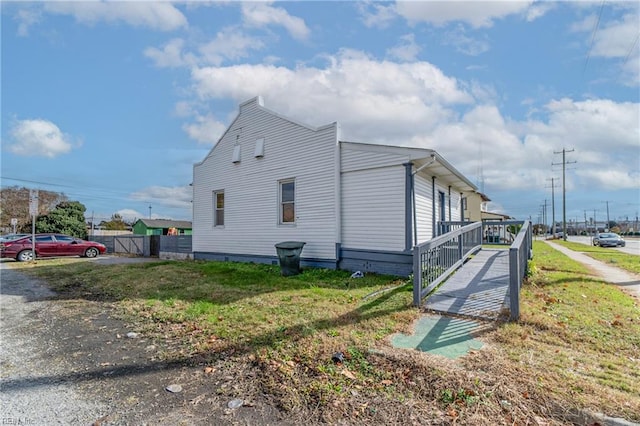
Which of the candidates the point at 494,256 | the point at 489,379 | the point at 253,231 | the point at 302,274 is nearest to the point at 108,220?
the point at 253,231

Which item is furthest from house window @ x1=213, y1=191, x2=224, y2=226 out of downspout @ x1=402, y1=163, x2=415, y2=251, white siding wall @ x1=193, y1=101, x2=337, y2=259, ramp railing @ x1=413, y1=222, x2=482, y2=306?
ramp railing @ x1=413, y1=222, x2=482, y2=306

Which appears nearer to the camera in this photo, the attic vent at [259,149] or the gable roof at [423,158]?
the gable roof at [423,158]

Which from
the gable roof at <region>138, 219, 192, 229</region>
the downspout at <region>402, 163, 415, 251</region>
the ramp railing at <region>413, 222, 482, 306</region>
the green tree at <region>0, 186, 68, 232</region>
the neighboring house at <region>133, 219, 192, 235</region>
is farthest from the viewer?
the gable roof at <region>138, 219, 192, 229</region>

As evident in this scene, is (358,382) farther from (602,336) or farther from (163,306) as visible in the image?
(163,306)

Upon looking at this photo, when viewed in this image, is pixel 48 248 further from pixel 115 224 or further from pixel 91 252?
pixel 115 224

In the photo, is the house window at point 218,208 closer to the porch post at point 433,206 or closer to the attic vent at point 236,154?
the attic vent at point 236,154

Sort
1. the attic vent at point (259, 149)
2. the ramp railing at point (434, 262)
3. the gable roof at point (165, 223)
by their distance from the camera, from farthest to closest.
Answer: the gable roof at point (165, 223), the attic vent at point (259, 149), the ramp railing at point (434, 262)

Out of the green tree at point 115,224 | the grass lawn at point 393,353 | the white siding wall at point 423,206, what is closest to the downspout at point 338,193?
the white siding wall at point 423,206

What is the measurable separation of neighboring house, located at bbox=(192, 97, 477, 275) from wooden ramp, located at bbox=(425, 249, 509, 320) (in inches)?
67.6

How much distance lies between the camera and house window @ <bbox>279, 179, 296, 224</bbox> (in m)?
11.4

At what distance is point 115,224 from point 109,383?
193 ft

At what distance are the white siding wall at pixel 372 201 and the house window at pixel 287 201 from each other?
6.42 ft

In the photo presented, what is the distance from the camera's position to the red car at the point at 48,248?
1656cm

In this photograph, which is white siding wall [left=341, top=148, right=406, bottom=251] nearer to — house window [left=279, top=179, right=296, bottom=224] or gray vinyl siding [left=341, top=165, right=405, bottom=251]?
gray vinyl siding [left=341, top=165, right=405, bottom=251]
